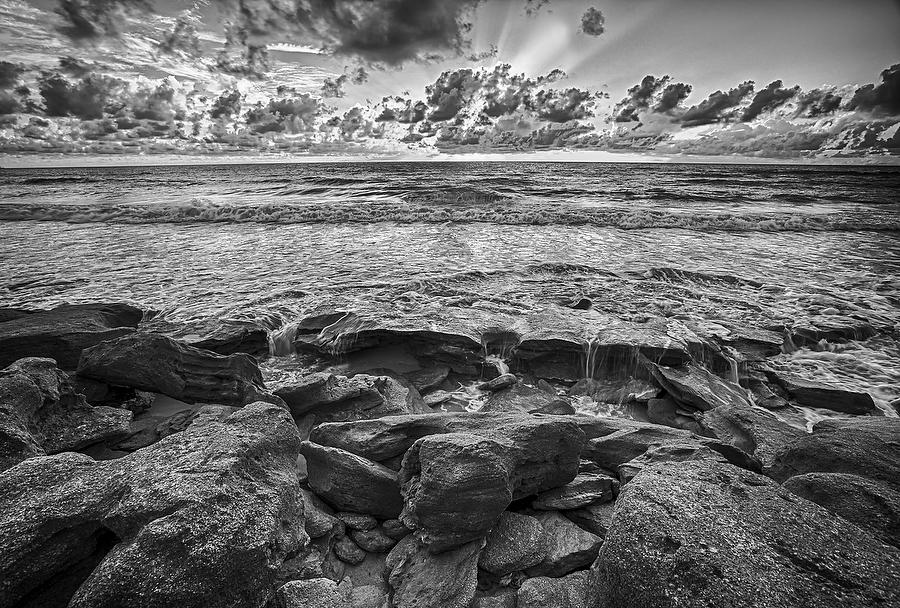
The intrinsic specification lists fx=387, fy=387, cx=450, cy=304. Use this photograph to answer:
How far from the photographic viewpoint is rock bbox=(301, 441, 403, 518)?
10.9ft

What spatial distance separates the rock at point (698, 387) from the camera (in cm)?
540

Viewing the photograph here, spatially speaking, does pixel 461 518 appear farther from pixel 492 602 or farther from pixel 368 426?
pixel 368 426

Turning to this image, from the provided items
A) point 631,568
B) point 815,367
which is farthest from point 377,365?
point 815,367

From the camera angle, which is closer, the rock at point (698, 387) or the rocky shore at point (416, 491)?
the rocky shore at point (416, 491)

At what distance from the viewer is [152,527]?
2086 mm

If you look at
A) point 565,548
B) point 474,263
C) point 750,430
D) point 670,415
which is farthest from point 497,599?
point 474,263

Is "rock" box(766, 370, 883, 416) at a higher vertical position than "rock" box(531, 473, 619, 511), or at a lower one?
higher

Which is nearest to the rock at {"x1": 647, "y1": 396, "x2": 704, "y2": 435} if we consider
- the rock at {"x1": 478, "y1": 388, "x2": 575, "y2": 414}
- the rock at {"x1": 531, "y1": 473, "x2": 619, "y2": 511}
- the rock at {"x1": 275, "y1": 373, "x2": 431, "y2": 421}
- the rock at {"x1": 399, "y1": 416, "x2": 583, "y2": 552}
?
the rock at {"x1": 478, "y1": 388, "x2": 575, "y2": 414}

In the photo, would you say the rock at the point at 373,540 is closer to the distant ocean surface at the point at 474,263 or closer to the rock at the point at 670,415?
the rock at the point at 670,415

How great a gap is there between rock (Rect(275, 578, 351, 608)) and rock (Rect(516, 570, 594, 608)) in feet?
3.78

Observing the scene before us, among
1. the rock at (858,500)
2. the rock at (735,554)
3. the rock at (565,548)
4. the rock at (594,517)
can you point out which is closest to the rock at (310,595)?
the rock at (565,548)

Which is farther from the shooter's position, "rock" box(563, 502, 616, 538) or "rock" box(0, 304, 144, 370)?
"rock" box(0, 304, 144, 370)

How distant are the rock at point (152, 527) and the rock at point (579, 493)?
6.49 feet

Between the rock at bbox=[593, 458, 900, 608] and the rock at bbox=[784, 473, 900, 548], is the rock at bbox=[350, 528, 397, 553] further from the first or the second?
the rock at bbox=[784, 473, 900, 548]
